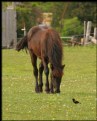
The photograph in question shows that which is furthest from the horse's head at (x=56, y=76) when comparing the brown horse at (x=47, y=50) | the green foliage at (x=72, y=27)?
the green foliage at (x=72, y=27)

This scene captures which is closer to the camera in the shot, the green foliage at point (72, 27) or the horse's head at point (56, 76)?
the horse's head at point (56, 76)

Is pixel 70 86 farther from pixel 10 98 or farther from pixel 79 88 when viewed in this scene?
pixel 10 98

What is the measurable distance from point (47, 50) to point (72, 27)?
28610mm

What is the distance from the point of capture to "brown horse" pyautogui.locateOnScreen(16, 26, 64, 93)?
445 inches

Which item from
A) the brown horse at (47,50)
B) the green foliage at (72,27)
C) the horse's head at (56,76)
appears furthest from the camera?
the green foliage at (72,27)

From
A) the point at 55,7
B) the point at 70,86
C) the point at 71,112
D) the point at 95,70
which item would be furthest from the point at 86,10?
Answer: the point at 71,112

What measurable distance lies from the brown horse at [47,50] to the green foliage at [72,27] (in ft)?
79.5

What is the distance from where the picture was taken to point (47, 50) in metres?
11.8

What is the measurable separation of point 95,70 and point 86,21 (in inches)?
730

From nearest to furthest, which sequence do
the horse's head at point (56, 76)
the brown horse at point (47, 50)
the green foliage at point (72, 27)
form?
the horse's head at point (56, 76) → the brown horse at point (47, 50) → the green foliage at point (72, 27)

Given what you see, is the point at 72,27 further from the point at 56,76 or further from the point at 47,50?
the point at 56,76

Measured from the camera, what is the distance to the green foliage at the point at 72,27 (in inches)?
1478

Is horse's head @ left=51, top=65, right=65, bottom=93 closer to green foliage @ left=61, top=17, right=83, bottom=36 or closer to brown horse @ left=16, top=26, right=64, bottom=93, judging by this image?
brown horse @ left=16, top=26, right=64, bottom=93

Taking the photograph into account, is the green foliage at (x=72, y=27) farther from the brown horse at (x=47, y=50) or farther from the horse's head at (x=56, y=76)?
the horse's head at (x=56, y=76)
